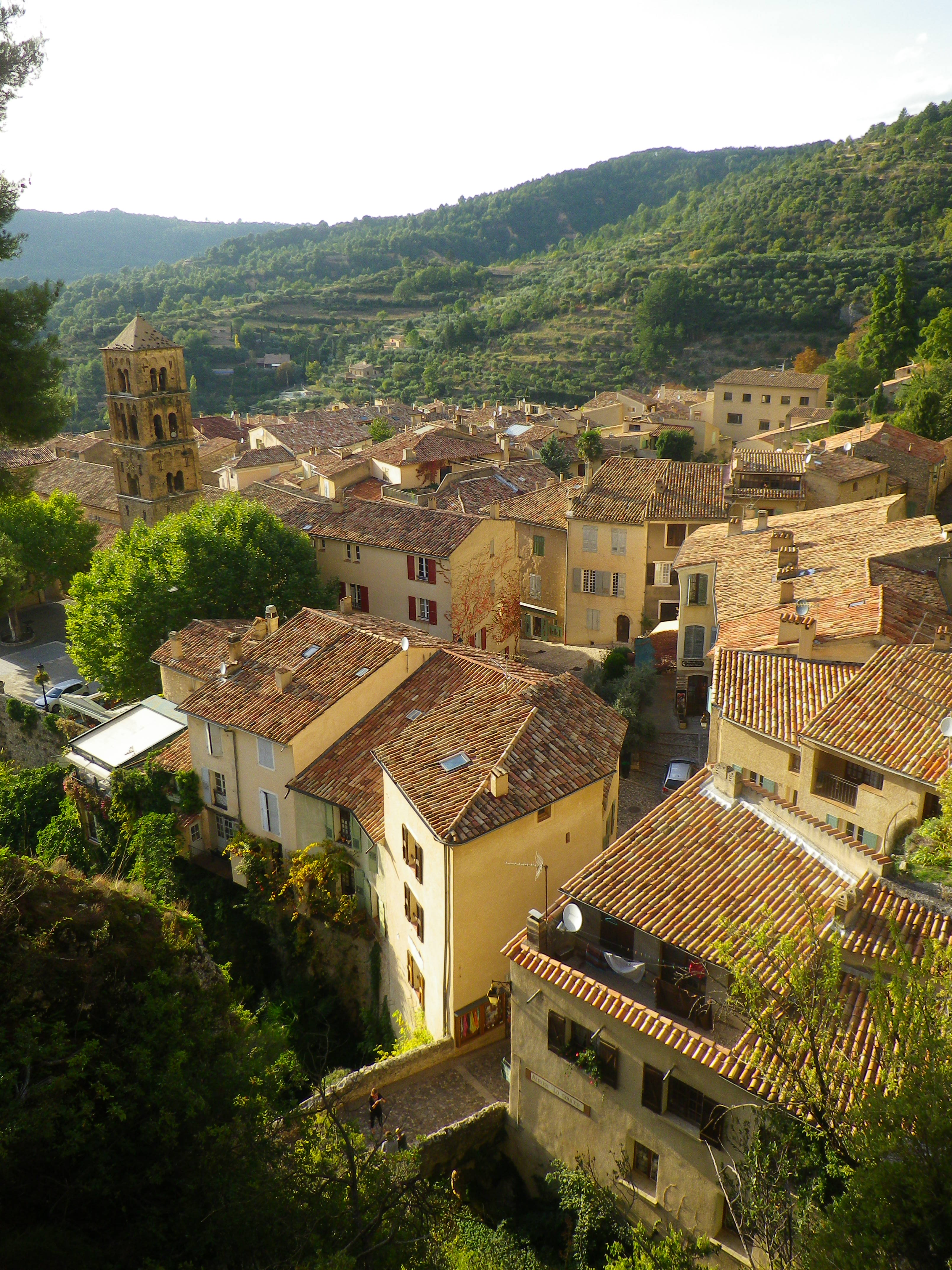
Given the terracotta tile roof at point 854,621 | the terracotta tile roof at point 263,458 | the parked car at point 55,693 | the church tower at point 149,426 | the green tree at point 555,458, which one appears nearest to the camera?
the terracotta tile roof at point 854,621

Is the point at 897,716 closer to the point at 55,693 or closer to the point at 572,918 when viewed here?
the point at 572,918

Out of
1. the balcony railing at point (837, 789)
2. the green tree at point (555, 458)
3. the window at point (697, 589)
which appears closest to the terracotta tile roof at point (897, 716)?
the balcony railing at point (837, 789)

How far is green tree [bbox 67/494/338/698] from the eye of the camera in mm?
37062

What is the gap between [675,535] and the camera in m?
41.1

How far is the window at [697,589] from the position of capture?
33.1m

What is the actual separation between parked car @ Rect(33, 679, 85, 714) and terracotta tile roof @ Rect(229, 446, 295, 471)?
23.1 meters

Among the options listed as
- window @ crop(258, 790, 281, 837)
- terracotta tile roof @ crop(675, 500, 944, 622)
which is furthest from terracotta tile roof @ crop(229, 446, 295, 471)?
window @ crop(258, 790, 281, 837)

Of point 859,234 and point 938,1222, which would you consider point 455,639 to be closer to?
point 938,1222

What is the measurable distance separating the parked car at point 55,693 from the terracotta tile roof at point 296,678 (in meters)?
14.4

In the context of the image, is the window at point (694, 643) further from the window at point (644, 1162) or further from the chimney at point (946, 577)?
the window at point (644, 1162)

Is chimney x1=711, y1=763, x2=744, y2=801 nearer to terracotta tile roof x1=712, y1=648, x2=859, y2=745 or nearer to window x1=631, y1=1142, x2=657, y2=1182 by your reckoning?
terracotta tile roof x1=712, y1=648, x2=859, y2=745

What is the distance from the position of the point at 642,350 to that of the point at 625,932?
100707 mm

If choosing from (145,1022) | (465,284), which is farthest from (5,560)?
(465,284)

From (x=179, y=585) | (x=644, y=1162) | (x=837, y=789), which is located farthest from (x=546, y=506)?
(x=644, y=1162)
